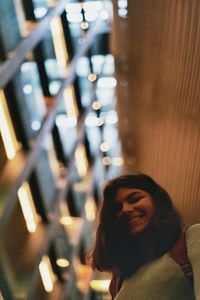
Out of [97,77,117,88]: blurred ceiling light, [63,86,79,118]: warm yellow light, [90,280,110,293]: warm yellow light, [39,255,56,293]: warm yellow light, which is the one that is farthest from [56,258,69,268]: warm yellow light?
[97,77,117,88]: blurred ceiling light

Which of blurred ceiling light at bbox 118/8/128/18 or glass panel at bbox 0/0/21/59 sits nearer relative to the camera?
blurred ceiling light at bbox 118/8/128/18

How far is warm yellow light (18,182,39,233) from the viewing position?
3316 mm

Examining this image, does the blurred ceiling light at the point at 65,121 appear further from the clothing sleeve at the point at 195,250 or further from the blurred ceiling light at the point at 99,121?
the clothing sleeve at the point at 195,250

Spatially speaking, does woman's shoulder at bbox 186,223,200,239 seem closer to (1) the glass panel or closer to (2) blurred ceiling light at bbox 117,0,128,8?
(2) blurred ceiling light at bbox 117,0,128,8

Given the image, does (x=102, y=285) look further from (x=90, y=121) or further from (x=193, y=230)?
(x=90, y=121)

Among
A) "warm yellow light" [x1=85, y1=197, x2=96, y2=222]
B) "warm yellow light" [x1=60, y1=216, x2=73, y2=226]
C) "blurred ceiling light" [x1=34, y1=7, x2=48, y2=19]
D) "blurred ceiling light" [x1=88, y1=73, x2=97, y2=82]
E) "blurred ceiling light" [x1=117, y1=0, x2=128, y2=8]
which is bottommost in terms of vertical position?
"warm yellow light" [x1=85, y1=197, x2=96, y2=222]

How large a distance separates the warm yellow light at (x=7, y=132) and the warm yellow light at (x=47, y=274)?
986 millimetres

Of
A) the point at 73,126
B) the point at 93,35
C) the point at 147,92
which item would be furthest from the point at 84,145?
the point at 147,92

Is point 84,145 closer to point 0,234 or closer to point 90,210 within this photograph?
point 90,210

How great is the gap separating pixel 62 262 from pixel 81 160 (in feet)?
3.51

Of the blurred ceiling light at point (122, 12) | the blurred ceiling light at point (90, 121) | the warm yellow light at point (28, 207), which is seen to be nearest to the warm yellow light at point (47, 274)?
the warm yellow light at point (28, 207)

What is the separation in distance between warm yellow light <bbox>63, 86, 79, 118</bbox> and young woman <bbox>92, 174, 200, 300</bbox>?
3.22 meters

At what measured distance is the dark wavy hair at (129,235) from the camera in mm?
1029

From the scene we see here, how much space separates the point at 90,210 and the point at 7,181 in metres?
2.00
